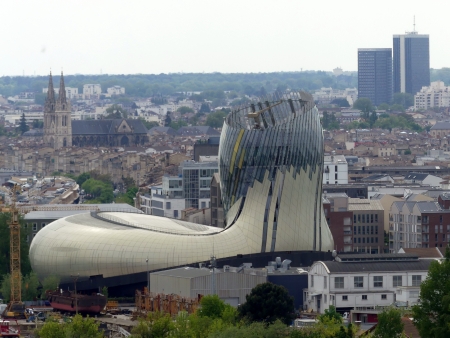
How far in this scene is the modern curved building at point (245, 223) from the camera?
68.2 metres

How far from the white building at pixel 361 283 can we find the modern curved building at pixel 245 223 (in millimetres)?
9132

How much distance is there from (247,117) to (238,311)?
2100 cm

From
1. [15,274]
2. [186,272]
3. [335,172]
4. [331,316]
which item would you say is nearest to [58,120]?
[335,172]

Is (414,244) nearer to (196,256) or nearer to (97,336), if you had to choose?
(196,256)

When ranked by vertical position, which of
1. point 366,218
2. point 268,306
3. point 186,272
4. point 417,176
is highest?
point 268,306

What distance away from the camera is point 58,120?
645 feet

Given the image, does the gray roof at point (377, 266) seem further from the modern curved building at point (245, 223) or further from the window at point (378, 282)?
the modern curved building at point (245, 223)

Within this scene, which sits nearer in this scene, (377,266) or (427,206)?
(377,266)

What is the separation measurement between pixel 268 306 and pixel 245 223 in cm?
1796

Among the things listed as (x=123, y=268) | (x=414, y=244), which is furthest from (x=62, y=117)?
(x=123, y=268)

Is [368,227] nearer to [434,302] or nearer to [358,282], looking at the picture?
[358,282]

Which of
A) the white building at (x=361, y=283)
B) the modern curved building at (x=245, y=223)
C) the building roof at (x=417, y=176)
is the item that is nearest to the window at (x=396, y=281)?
the white building at (x=361, y=283)

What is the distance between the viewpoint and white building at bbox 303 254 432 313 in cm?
5744

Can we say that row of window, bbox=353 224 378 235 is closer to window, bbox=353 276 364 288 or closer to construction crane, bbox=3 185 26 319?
construction crane, bbox=3 185 26 319
